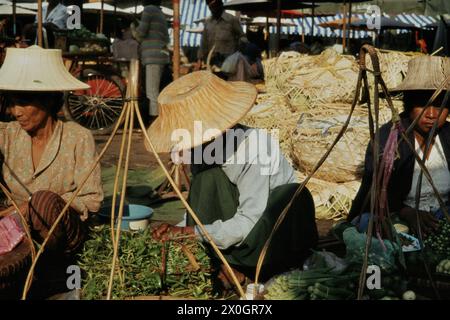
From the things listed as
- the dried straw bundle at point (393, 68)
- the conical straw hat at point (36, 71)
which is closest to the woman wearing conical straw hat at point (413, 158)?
the conical straw hat at point (36, 71)

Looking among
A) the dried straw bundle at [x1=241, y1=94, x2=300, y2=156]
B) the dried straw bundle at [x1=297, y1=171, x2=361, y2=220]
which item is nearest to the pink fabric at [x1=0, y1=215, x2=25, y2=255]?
the dried straw bundle at [x1=297, y1=171, x2=361, y2=220]

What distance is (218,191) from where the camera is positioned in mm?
2787

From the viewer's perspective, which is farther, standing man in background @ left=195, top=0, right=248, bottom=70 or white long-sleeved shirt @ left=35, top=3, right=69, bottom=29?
white long-sleeved shirt @ left=35, top=3, right=69, bottom=29

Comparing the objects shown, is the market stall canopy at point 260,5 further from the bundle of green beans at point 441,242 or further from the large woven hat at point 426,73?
the bundle of green beans at point 441,242

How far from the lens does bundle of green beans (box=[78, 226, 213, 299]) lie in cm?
231

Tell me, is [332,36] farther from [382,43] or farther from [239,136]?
[239,136]

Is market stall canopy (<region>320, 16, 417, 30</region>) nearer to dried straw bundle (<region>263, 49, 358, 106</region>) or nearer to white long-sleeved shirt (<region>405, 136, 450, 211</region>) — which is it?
dried straw bundle (<region>263, 49, 358, 106</region>)

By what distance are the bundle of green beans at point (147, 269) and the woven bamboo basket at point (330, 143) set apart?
2.27m

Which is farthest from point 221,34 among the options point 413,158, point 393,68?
point 413,158

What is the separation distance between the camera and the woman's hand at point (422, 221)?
293 centimetres

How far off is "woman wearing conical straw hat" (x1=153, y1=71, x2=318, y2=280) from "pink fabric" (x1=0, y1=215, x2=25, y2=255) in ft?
1.89

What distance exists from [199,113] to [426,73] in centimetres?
125
